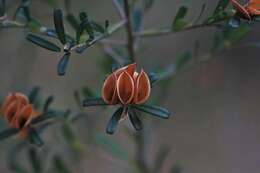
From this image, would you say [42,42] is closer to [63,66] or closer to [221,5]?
[63,66]

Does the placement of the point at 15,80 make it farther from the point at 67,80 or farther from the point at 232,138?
the point at 232,138

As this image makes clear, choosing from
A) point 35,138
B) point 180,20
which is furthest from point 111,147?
point 180,20

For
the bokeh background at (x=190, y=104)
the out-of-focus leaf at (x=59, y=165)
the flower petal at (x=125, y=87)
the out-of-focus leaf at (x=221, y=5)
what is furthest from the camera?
the bokeh background at (x=190, y=104)

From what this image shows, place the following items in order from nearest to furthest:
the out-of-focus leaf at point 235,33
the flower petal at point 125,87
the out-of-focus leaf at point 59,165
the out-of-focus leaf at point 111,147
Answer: the flower petal at point 125,87
the out-of-focus leaf at point 235,33
the out-of-focus leaf at point 59,165
the out-of-focus leaf at point 111,147

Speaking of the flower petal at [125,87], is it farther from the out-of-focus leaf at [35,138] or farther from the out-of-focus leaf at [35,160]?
the out-of-focus leaf at [35,160]

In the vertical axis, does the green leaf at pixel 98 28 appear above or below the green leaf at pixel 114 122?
above

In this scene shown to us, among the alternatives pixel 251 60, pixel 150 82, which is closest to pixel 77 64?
pixel 251 60

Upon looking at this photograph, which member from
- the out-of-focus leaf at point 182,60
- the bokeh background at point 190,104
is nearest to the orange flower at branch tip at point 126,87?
the out-of-focus leaf at point 182,60

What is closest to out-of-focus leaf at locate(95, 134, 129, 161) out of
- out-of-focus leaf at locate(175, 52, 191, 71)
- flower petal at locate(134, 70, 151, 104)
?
out-of-focus leaf at locate(175, 52, 191, 71)
